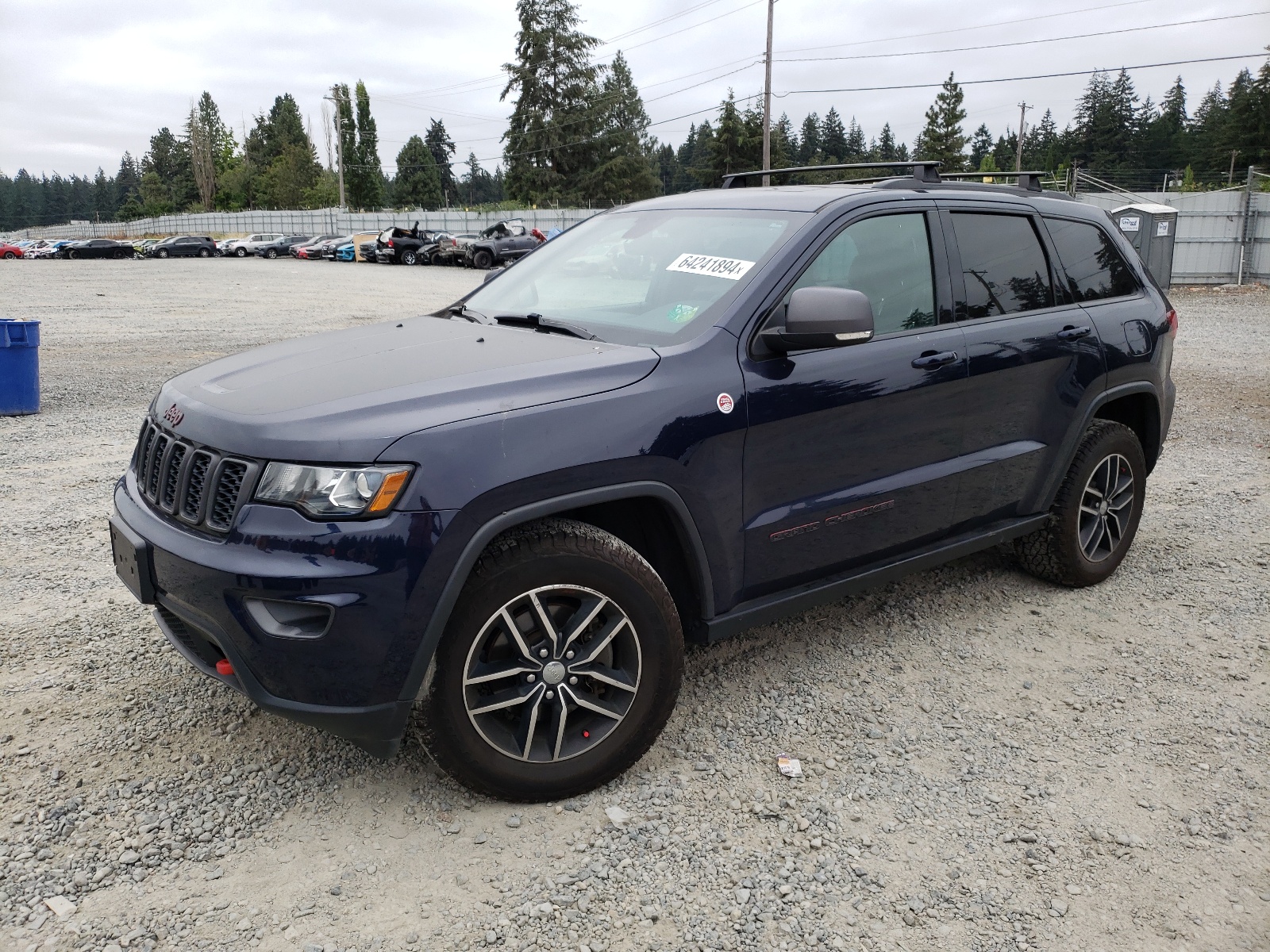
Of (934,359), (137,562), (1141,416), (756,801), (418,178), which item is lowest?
(756,801)

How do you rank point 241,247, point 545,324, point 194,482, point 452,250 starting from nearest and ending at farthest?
point 194,482 → point 545,324 → point 452,250 → point 241,247

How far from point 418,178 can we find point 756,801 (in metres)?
104

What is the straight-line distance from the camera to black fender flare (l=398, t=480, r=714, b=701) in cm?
259

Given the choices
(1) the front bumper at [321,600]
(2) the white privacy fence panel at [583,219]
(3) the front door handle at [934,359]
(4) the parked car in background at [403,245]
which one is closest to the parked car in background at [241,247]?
(2) the white privacy fence panel at [583,219]

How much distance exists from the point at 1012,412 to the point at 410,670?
8.78 ft

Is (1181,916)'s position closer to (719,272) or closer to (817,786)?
(817,786)

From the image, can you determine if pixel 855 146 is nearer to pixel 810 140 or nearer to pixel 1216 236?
pixel 810 140

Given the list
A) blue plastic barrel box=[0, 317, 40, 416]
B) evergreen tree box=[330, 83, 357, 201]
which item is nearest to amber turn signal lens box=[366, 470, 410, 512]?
blue plastic barrel box=[0, 317, 40, 416]

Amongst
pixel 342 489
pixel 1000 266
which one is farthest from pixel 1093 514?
pixel 342 489

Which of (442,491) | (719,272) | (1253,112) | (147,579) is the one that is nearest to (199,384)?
(147,579)

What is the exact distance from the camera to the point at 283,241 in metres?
52.0

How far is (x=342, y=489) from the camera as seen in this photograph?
2.52 metres

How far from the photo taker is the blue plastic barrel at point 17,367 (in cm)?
848

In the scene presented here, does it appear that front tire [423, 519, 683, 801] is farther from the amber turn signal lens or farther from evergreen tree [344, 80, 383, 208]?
evergreen tree [344, 80, 383, 208]
